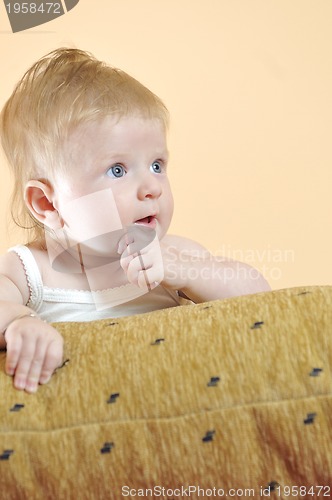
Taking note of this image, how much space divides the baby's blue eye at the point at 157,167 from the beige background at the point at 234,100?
121 centimetres

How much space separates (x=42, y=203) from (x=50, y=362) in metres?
0.55

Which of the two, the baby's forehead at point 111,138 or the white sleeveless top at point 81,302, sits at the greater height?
the baby's forehead at point 111,138

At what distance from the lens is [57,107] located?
38.9 inches

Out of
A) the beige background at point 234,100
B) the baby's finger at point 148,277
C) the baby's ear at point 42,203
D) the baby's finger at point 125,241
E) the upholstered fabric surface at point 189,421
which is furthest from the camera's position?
the beige background at point 234,100

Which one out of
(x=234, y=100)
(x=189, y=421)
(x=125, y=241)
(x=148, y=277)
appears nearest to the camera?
(x=189, y=421)

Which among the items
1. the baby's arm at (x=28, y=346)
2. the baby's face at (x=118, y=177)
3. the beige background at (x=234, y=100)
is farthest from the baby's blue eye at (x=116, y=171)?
the beige background at (x=234, y=100)

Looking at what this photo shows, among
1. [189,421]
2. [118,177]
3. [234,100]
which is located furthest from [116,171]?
[234,100]

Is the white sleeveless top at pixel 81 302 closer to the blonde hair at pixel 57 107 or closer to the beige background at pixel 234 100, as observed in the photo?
the blonde hair at pixel 57 107

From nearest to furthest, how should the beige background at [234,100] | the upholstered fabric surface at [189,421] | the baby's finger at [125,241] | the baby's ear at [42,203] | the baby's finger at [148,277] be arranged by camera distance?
the upholstered fabric surface at [189,421] < the baby's finger at [148,277] < the baby's finger at [125,241] < the baby's ear at [42,203] < the beige background at [234,100]

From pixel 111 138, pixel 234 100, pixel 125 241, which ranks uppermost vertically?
pixel 111 138

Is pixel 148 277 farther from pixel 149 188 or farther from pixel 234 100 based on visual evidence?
pixel 234 100

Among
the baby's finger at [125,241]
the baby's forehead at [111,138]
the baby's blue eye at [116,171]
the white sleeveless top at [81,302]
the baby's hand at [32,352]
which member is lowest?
the white sleeveless top at [81,302]

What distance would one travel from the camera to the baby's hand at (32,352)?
519mm

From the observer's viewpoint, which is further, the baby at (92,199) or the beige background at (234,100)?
the beige background at (234,100)
